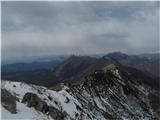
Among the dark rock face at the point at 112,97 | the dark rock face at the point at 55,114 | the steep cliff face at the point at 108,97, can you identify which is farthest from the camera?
the dark rock face at the point at 112,97

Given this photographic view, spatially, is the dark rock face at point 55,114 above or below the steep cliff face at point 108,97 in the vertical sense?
above

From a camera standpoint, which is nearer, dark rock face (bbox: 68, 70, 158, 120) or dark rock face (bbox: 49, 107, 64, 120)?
dark rock face (bbox: 49, 107, 64, 120)

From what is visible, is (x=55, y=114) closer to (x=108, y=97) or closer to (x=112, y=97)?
(x=108, y=97)

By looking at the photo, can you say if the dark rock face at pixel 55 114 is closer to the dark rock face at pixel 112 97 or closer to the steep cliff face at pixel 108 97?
the steep cliff face at pixel 108 97

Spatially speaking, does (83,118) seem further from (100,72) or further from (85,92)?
(100,72)

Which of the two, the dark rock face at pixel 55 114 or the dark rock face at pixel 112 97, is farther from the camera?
the dark rock face at pixel 112 97

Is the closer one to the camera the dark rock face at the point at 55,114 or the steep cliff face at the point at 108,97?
the dark rock face at the point at 55,114

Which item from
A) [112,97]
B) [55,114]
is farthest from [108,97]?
[55,114]

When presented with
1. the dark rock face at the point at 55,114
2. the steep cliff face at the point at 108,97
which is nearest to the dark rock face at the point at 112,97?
the steep cliff face at the point at 108,97

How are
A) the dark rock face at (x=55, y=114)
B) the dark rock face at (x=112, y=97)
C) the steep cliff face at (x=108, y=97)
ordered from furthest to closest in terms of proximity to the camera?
1. the dark rock face at (x=112, y=97)
2. the steep cliff face at (x=108, y=97)
3. the dark rock face at (x=55, y=114)

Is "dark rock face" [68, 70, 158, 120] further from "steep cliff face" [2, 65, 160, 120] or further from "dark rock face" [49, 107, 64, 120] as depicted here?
"dark rock face" [49, 107, 64, 120]

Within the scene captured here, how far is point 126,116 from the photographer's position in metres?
126

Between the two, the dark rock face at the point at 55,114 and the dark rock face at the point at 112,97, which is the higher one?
the dark rock face at the point at 55,114

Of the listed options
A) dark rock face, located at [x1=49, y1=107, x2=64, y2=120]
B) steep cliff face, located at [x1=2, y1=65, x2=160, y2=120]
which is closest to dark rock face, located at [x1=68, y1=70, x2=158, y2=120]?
steep cliff face, located at [x1=2, y1=65, x2=160, y2=120]
